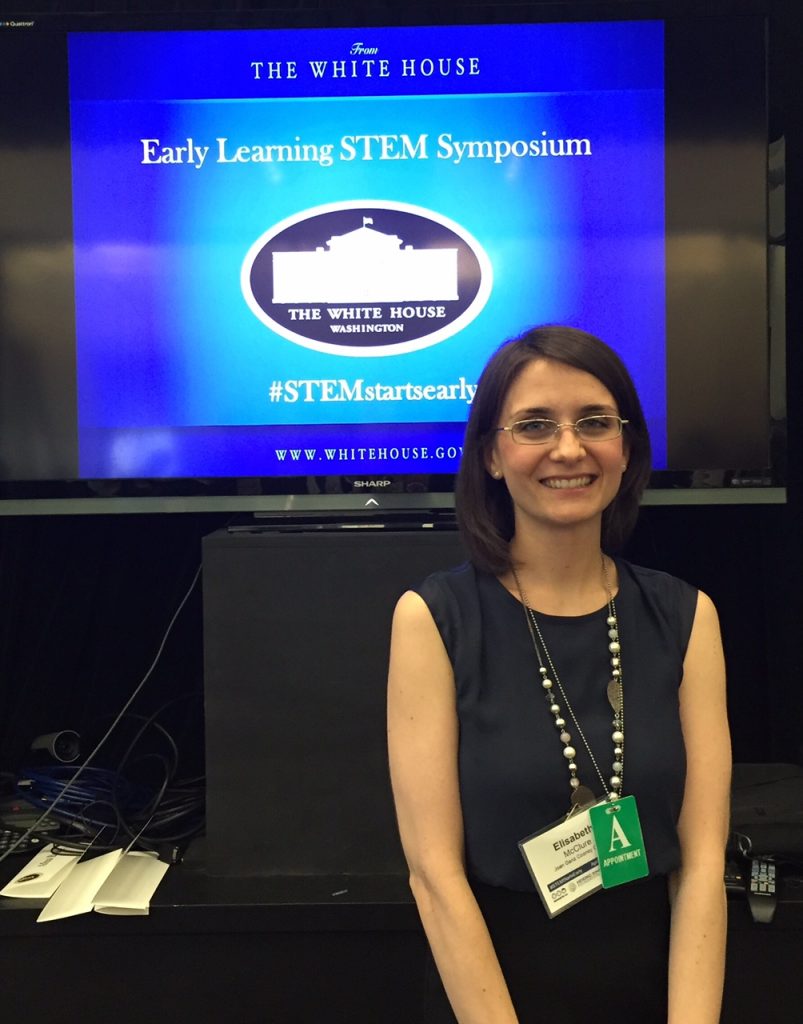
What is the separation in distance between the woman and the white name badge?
0.07 feet

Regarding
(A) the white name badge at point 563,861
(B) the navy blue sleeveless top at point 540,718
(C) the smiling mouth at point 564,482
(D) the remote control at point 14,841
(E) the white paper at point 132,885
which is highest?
(C) the smiling mouth at point 564,482

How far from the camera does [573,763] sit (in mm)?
1252

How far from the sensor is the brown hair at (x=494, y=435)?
129 centimetres

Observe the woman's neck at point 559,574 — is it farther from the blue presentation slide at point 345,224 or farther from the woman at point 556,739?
the blue presentation slide at point 345,224

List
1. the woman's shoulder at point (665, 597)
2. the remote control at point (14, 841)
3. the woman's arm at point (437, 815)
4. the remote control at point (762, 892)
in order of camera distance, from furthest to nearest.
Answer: the remote control at point (14, 841), the remote control at point (762, 892), the woman's shoulder at point (665, 597), the woman's arm at point (437, 815)

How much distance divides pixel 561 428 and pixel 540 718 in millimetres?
381

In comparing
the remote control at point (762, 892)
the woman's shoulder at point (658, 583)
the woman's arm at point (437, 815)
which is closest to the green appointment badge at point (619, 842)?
the woman's arm at point (437, 815)

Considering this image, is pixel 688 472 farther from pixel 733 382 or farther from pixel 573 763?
pixel 573 763

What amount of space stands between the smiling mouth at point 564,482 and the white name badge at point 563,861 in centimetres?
42

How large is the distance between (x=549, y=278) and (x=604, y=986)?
135 centimetres

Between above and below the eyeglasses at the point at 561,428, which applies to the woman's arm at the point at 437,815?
below

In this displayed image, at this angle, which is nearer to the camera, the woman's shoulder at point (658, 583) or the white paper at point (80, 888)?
the woman's shoulder at point (658, 583)

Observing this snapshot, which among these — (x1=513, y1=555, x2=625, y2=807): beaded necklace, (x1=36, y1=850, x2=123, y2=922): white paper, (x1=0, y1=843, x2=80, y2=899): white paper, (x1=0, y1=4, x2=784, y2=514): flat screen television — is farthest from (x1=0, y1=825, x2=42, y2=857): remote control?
(x1=513, y1=555, x2=625, y2=807): beaded necklace

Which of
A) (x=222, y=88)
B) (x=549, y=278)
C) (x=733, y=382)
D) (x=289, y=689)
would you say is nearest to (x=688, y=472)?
(x=733, y=382)
